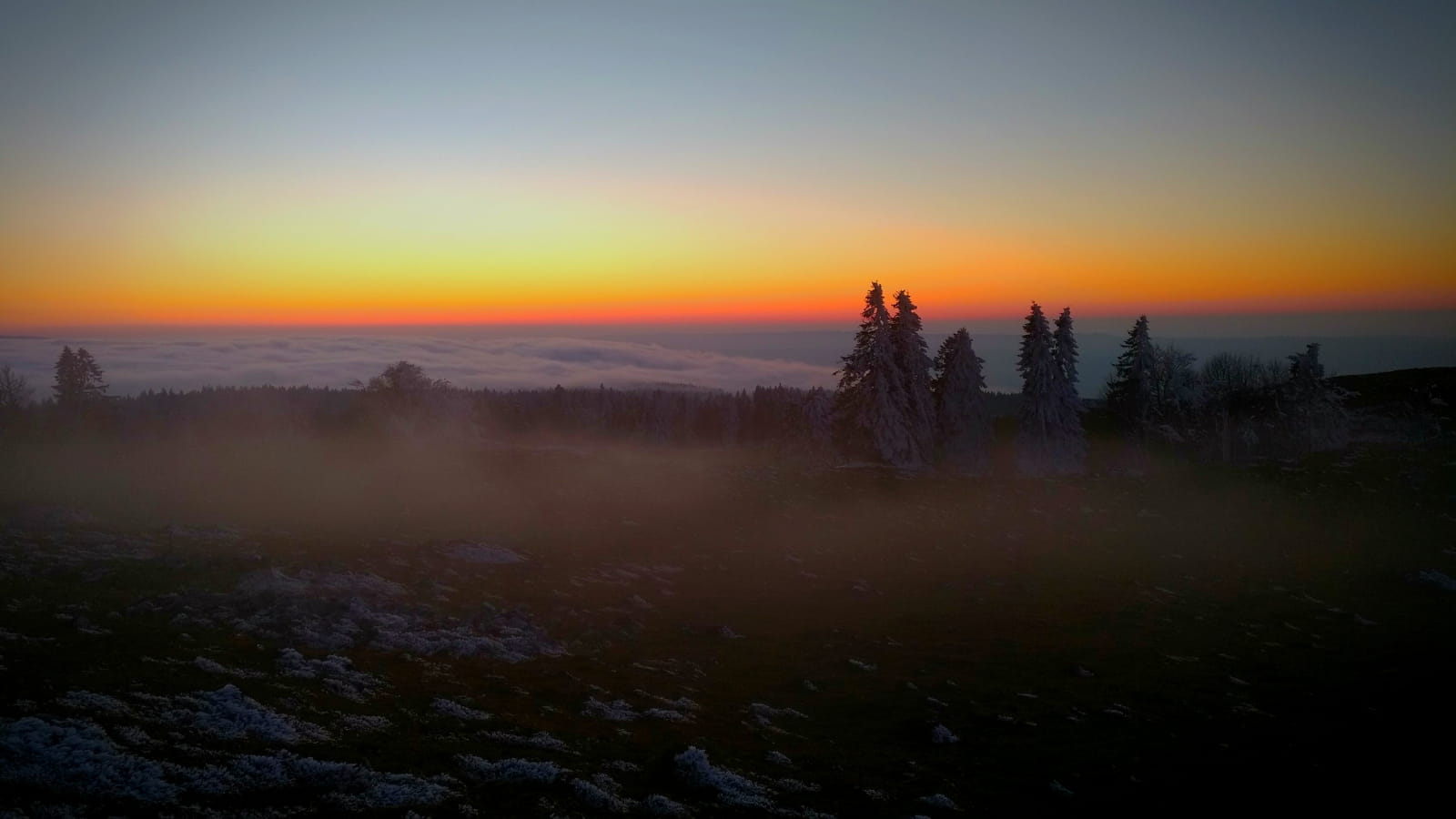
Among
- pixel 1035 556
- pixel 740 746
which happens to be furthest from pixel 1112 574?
pixel 740 746

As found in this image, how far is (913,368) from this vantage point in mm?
75750

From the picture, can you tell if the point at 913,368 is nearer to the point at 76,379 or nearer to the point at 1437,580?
the point at 1437,580

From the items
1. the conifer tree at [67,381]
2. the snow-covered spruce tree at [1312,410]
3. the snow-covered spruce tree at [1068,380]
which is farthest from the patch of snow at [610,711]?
the conifer tree at [67,381]

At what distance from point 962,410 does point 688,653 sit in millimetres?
58972

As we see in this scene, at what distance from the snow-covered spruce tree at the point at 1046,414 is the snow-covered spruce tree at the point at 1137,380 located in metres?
10.5

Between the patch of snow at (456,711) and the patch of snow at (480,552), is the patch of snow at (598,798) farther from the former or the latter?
the patch of snow at (480,552)

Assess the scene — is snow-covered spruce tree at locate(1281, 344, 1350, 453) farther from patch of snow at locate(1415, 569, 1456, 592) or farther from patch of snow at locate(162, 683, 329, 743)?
patch of snow at locate(162, 683, 329, 743)

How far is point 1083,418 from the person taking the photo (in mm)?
101438

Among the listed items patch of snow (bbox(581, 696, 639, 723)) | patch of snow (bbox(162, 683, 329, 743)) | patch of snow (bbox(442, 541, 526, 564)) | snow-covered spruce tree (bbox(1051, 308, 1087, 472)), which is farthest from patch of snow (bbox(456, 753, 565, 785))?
snow-covered spruce tree (bbox(1051, 308, 1087, 472))

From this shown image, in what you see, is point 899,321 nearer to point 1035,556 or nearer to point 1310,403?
point 1035,556

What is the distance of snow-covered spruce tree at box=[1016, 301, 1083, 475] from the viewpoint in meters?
74.1

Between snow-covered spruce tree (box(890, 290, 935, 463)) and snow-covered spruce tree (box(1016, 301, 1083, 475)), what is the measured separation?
33.9 feet

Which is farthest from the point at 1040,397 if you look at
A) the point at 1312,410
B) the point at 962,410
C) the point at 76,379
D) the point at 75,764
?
the point at 76,379

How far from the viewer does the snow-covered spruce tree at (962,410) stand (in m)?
77.9
